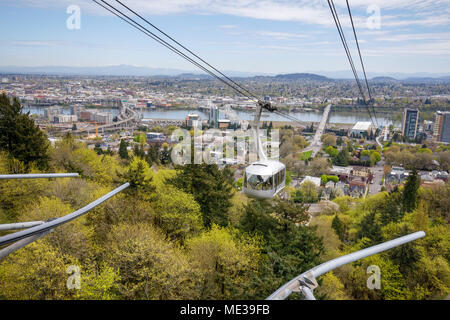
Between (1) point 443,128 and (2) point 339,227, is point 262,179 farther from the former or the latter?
(1) point 443,128

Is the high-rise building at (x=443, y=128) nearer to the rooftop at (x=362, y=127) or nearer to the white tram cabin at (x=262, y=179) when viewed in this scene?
the rooftop at (x=362, y=127)

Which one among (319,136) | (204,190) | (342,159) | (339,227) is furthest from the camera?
(319,136)

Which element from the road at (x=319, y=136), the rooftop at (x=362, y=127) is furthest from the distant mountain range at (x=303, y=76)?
the rooftop at (x=362, y=127)

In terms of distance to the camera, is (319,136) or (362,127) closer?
(319,136)

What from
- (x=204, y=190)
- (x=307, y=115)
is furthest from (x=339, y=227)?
(x=307, y=115)

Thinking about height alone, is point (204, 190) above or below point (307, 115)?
below
